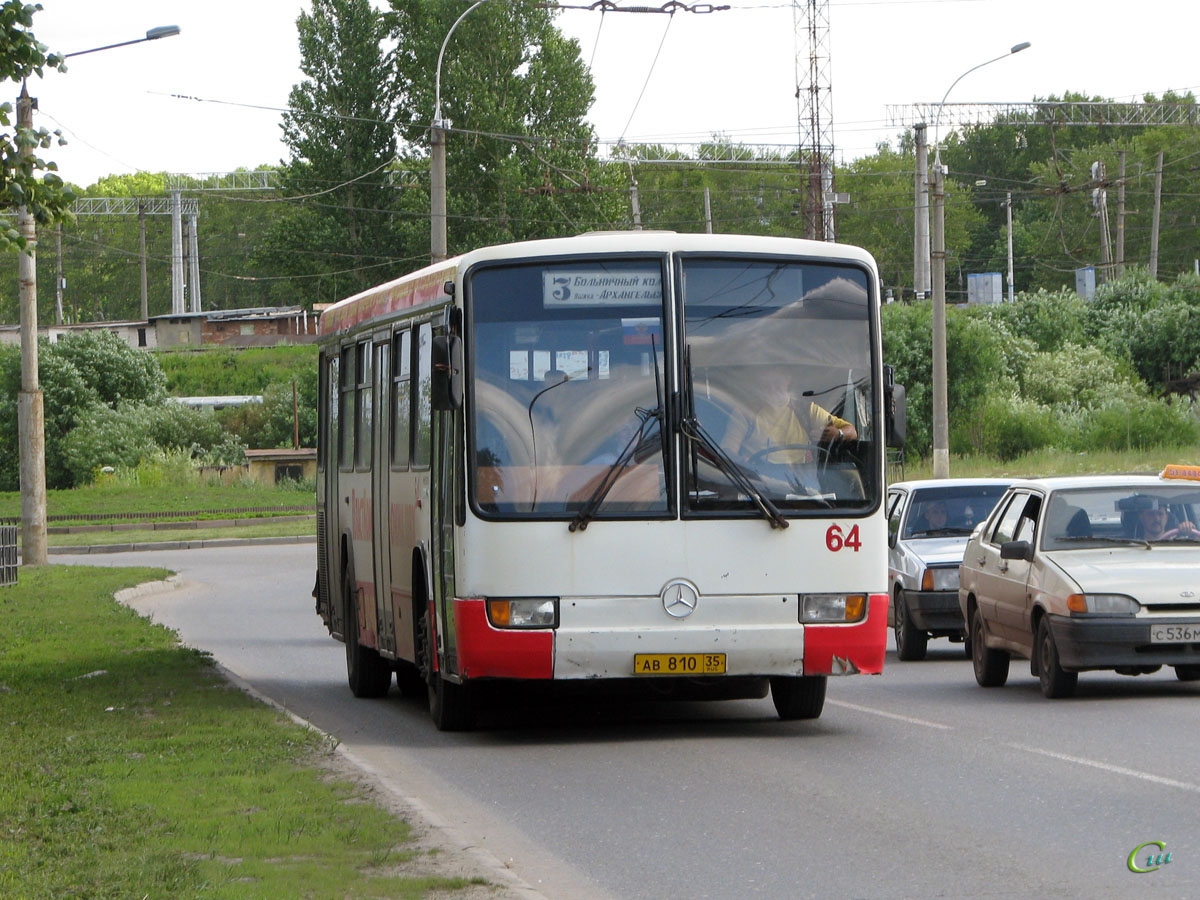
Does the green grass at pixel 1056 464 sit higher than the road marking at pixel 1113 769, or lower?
higher

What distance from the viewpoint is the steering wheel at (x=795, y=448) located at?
1184cm

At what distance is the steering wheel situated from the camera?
38.8ft

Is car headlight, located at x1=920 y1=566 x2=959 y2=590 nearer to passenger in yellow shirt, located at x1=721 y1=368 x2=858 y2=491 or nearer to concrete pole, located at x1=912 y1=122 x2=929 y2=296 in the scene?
passenger in yellow shirt, located at x1=721 y1=368 x2=858 y2=491

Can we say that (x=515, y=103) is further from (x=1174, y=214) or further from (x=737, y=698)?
(x=737, y=698)

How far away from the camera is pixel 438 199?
95.1 ft

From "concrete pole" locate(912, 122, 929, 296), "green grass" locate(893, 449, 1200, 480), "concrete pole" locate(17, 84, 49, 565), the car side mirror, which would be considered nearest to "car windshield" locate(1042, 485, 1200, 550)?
the car side mirror

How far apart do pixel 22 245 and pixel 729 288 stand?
5.94 meters

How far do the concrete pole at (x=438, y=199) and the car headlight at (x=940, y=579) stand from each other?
37.8 ft

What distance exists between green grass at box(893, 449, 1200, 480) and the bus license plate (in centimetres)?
3691

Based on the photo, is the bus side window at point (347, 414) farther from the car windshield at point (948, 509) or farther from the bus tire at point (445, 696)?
the car windshield at point (948, 509)

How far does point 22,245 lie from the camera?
587 inches

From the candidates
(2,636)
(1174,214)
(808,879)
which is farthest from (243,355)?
(808,879)

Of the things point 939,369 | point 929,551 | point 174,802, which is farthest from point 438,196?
point 174,802

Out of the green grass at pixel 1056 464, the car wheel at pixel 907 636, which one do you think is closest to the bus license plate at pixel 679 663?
the car wheel at pixel 907 636
